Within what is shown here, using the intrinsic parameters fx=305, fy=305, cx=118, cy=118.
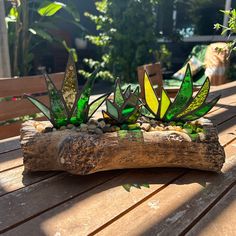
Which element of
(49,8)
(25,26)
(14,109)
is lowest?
(14,109)

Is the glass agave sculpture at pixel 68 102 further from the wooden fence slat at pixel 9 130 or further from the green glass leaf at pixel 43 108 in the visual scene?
the wooden fence slat at pixel 9 130

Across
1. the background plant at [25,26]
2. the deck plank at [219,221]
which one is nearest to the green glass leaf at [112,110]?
the deck plank at [219,221]

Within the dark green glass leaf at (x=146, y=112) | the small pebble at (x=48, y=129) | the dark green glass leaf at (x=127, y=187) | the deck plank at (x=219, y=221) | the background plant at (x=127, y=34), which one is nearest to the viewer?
the deck plank at (x=219, y=221)

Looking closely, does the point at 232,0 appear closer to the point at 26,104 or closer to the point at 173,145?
the point at 26,104

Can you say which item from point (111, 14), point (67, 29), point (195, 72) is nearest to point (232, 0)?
point (195, 72)

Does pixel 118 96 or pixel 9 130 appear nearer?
pixel 118 96

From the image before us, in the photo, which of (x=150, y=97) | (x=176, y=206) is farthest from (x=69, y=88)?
(x=176, y=206)

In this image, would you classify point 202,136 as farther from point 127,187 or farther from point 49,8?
point 49,8

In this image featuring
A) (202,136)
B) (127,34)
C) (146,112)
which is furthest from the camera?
(127,34)
